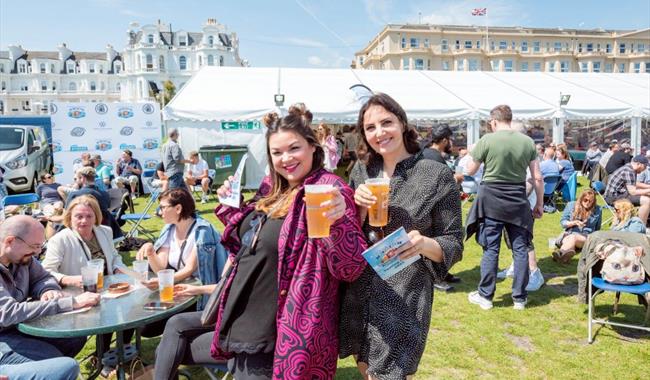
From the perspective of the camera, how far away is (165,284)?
2.69 metres

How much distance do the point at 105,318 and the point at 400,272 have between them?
1831mm

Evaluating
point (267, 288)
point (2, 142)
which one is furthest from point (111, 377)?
point (2, 142)

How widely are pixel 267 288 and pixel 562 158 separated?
36.6ft

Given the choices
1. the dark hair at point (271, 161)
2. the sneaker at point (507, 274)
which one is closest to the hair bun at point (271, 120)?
the dark hair at point (271, 161)

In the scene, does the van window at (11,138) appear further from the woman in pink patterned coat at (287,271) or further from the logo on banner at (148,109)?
the woman in pink patterned coat at (287,271)

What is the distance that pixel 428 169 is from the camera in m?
1.64

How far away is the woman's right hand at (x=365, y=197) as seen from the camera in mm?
1463

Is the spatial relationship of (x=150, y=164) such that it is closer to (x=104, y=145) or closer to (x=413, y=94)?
(x=104, y=145)

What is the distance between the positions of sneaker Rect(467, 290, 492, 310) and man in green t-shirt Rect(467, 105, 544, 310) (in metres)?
0.01

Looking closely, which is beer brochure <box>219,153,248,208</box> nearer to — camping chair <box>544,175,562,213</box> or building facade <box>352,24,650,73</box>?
camping chair <box>544,175,562,213</box>

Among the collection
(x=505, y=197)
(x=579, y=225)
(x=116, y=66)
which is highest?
(x=116, y=66)

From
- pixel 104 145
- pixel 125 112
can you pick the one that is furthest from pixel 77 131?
pixel 125 112

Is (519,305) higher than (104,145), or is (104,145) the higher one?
(104,145)

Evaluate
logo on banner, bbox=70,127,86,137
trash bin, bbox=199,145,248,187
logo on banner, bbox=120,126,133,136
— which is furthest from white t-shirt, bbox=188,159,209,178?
logo on banner, bbox=70,127,86,137
